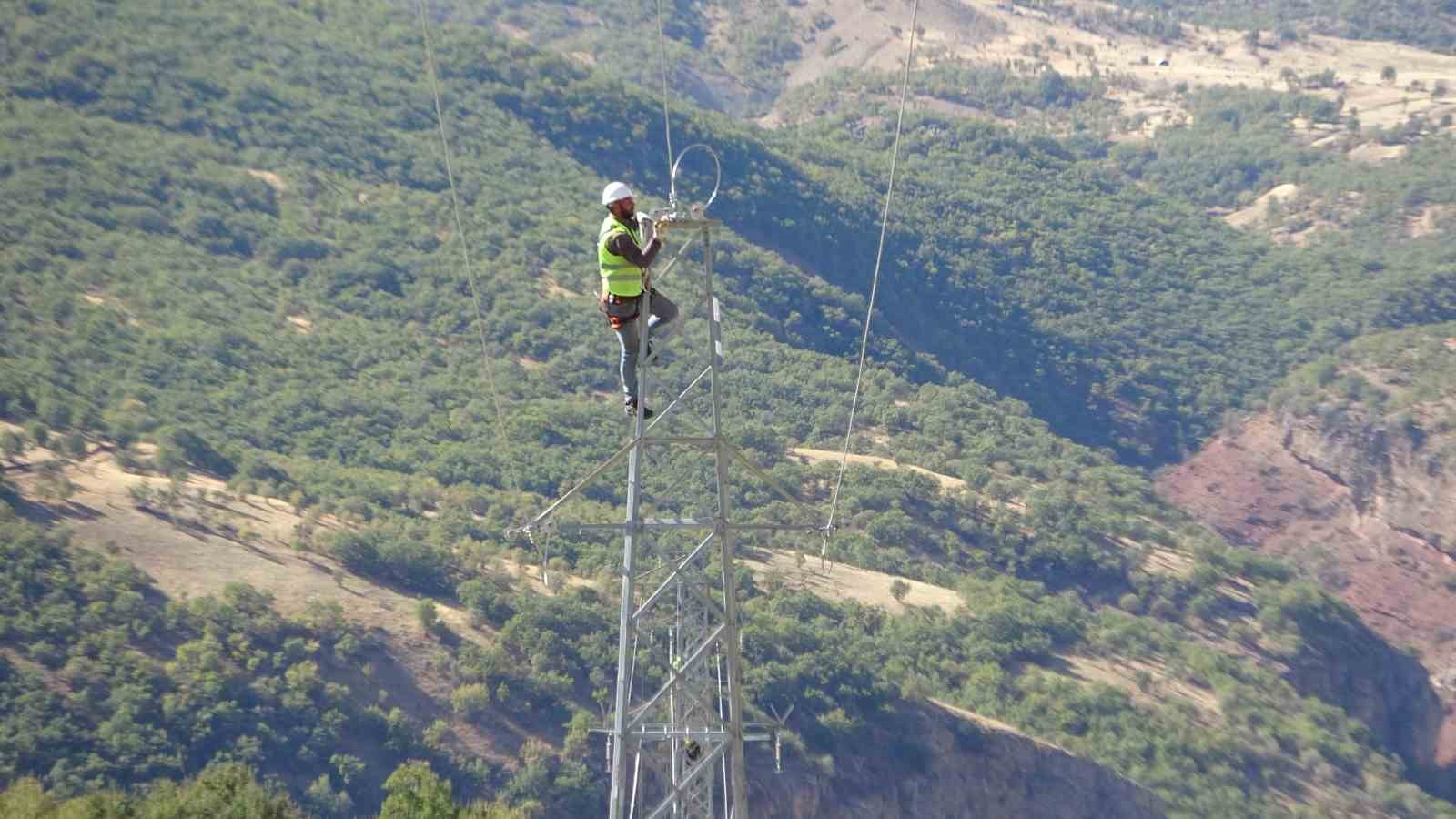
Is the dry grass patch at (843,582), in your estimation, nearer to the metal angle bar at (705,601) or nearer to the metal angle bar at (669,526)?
the metal angle bar at (705,601)

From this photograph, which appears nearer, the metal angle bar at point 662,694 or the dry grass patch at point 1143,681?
the metal angle bar at point 662,694

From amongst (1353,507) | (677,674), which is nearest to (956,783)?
(677,674)

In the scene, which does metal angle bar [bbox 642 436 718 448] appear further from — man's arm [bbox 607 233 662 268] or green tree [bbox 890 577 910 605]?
green tree [bbox 890 577 910 605]

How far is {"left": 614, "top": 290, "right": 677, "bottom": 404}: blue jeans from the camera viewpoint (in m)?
21.9

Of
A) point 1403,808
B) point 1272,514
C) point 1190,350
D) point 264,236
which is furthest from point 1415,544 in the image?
point 264,236

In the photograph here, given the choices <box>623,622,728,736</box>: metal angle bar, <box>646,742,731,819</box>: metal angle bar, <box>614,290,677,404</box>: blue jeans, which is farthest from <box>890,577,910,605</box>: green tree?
<box>614,290,677,404</box>: blue jeans

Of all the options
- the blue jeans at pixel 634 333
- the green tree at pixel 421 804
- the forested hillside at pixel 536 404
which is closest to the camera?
the blue jeans at pixel 634 333

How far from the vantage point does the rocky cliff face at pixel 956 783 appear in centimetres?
5931

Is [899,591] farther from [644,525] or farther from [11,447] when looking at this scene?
[644,525]

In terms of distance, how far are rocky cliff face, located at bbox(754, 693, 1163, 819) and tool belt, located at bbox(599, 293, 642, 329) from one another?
3799 cm

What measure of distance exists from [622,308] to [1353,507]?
335 feet

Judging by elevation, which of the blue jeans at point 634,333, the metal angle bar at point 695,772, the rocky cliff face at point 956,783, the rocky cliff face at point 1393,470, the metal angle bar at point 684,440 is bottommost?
the rocky cliff face at point 956,783

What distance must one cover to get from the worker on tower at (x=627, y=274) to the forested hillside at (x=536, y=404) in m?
16.6

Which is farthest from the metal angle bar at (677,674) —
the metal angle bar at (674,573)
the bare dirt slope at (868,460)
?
the bare dirt slope at (868,460)
